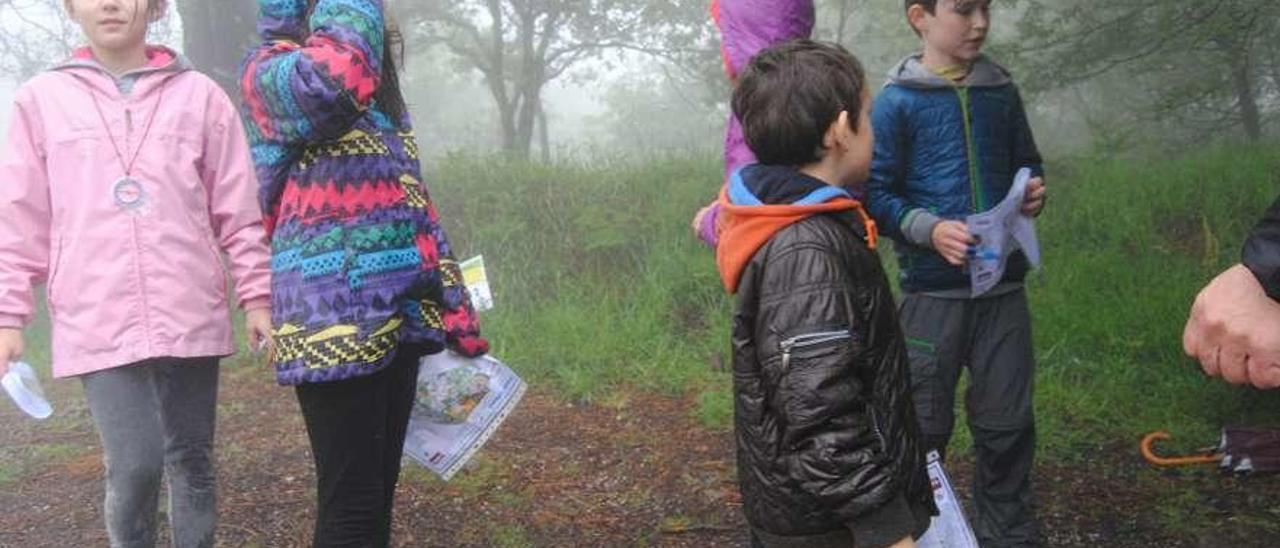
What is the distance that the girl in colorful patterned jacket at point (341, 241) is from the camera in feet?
6.62

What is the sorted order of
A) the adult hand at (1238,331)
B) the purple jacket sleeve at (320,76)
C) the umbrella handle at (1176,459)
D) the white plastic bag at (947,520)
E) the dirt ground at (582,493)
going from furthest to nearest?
the umbrella handle at (1176,459) < the dirt ground at (582,493) < the white plastic bag at (947,520) < the purple jacket sleeve at (320,76) < the adult hand at (1238,331)

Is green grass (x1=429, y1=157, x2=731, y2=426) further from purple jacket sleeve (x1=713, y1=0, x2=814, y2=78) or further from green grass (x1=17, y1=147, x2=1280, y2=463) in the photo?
purple jacket sleeve (x1=713, y1=0, x2=814, y2=78)

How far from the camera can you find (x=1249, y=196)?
6676 millimetres

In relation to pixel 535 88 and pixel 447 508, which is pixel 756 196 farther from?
pixel 535 88

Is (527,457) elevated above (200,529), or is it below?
below

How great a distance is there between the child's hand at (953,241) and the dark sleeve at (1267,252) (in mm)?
991

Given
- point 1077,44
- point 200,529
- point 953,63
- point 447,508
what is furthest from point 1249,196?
point 200,529

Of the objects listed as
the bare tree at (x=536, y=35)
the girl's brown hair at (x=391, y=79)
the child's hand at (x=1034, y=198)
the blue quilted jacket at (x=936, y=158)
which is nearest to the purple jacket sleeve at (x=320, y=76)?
the girl's brown hair at (x=391, y=79)

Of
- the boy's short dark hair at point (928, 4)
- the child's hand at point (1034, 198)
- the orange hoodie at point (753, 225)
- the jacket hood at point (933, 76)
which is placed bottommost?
the child's hand at point (1034, 198)

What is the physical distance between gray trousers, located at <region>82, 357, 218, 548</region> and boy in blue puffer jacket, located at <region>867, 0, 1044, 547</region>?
6.28ft

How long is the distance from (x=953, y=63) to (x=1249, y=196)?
4888mm

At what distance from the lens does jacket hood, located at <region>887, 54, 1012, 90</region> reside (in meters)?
2.85

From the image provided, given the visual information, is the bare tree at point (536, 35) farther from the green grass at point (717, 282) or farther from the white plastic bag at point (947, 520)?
the white plastic bag at point (947, 520)

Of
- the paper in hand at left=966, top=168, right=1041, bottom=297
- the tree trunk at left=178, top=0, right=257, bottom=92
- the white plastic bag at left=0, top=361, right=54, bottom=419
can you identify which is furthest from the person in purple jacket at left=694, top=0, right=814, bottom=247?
the tree trunk at left=178, top=0, right=257, bottom=92
